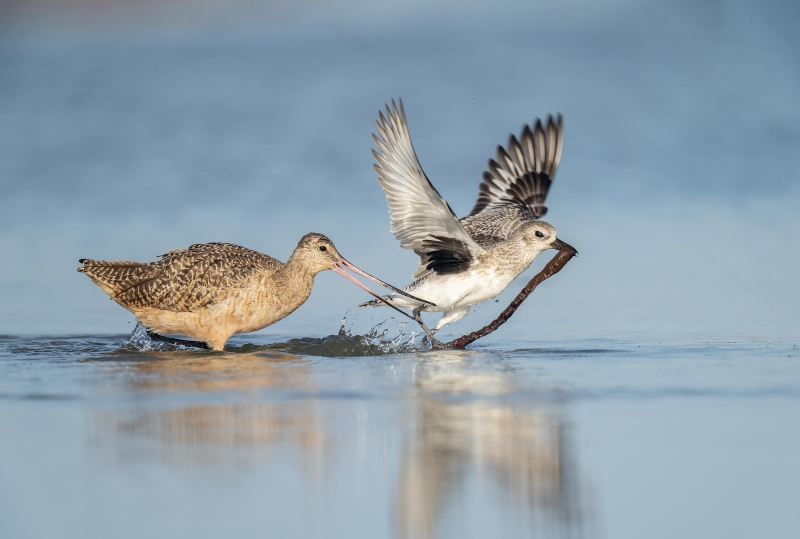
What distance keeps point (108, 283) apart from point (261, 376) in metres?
2.56

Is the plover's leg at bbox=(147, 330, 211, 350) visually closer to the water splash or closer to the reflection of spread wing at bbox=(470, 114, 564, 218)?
the water splash

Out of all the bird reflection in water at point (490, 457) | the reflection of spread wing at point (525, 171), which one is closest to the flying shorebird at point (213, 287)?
the bird reflection in water at point (490, 457)

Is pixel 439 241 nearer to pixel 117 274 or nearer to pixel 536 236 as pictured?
pixel 536 236

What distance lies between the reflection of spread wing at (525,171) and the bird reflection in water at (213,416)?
4.08 metres

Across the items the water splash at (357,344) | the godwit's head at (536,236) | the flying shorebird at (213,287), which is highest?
the godwit's head at (536,236)

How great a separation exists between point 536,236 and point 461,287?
0.84 meters

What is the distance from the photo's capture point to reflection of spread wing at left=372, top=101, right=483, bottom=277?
30.1 ft

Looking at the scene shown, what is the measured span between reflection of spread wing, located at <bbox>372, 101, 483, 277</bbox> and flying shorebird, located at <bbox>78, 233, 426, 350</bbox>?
0.63 m

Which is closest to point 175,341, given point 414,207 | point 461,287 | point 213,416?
point 414,207

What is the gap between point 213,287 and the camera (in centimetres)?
905

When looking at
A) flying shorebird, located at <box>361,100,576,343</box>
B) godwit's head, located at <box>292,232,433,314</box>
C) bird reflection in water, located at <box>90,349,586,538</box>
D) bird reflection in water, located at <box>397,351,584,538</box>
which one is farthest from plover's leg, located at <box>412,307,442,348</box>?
bird reflection in water, located at <box>397,351,584,538</box>

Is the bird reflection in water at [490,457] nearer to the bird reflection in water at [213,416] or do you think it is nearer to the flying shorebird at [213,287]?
the bird reflection in water at [213,416]

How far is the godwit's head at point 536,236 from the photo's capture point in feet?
32.8

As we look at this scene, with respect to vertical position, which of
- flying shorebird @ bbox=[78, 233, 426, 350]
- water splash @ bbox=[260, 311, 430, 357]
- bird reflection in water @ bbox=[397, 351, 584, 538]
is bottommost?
bird reflection in water @ bbox=[397, 351, 584, 538]
